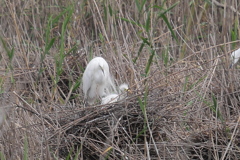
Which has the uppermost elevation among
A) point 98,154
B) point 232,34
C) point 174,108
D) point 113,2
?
point 113,2

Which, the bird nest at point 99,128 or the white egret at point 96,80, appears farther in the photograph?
the white egret at point 96,80

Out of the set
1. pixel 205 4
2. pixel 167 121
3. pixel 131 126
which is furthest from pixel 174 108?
pixel 205 4

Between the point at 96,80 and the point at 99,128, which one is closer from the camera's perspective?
Result: the point at 99,128

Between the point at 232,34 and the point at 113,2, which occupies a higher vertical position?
the point at 113,2

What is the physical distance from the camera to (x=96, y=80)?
3041 mm

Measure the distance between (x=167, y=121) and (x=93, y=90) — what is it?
2.97ft

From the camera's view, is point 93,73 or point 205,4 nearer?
point 93,73

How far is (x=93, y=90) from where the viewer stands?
311cm

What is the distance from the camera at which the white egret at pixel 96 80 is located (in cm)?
285

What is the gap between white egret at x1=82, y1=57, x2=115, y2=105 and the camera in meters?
2.85

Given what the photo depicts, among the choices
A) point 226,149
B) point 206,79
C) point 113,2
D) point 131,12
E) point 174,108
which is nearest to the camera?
point 226,149

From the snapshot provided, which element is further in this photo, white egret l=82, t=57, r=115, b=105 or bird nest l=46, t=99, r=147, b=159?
white egret l=82, t=57, r=115, b=105

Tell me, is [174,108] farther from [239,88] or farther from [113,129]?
[239,88]

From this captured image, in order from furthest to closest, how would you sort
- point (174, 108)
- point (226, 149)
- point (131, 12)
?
1. point (131, 12)
2. point (174, 108)
3. point (226, 149)
